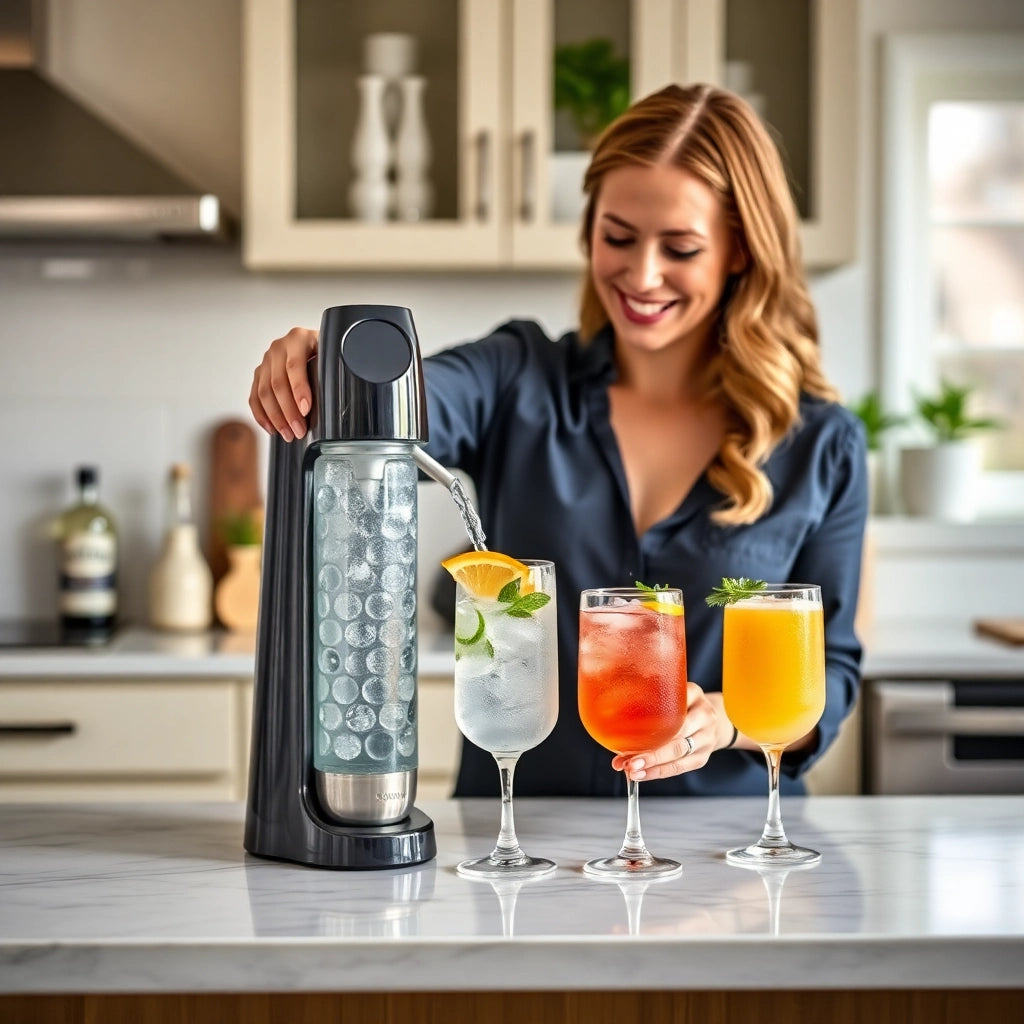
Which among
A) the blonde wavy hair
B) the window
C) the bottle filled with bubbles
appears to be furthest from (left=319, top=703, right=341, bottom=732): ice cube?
the window

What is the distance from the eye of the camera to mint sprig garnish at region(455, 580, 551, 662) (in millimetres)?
1103

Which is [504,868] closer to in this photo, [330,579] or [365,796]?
[365,796]

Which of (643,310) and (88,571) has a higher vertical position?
(643,310)

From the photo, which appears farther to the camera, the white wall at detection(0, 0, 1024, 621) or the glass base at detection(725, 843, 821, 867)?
the white wall at detection(0, 0, 1024, 621)

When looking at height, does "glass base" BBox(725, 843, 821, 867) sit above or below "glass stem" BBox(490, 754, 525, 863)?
below

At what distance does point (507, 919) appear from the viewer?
999mm

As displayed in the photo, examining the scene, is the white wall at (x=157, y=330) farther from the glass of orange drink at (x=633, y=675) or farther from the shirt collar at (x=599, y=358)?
the glass of orange drink at (x=633, y=675)

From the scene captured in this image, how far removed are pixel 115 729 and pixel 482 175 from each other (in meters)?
1.32

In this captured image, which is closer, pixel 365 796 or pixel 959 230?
pixel 365 796

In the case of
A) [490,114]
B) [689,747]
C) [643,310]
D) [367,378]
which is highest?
[490,114]

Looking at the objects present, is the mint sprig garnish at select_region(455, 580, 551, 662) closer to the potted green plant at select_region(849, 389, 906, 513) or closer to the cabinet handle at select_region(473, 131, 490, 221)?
the cabinet handle at select_region(473, 131, 490, 221)

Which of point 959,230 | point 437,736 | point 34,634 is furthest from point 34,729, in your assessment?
point 959,230

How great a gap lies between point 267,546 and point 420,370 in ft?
0.70

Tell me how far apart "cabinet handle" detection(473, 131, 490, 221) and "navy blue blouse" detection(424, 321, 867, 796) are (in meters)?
1.17
